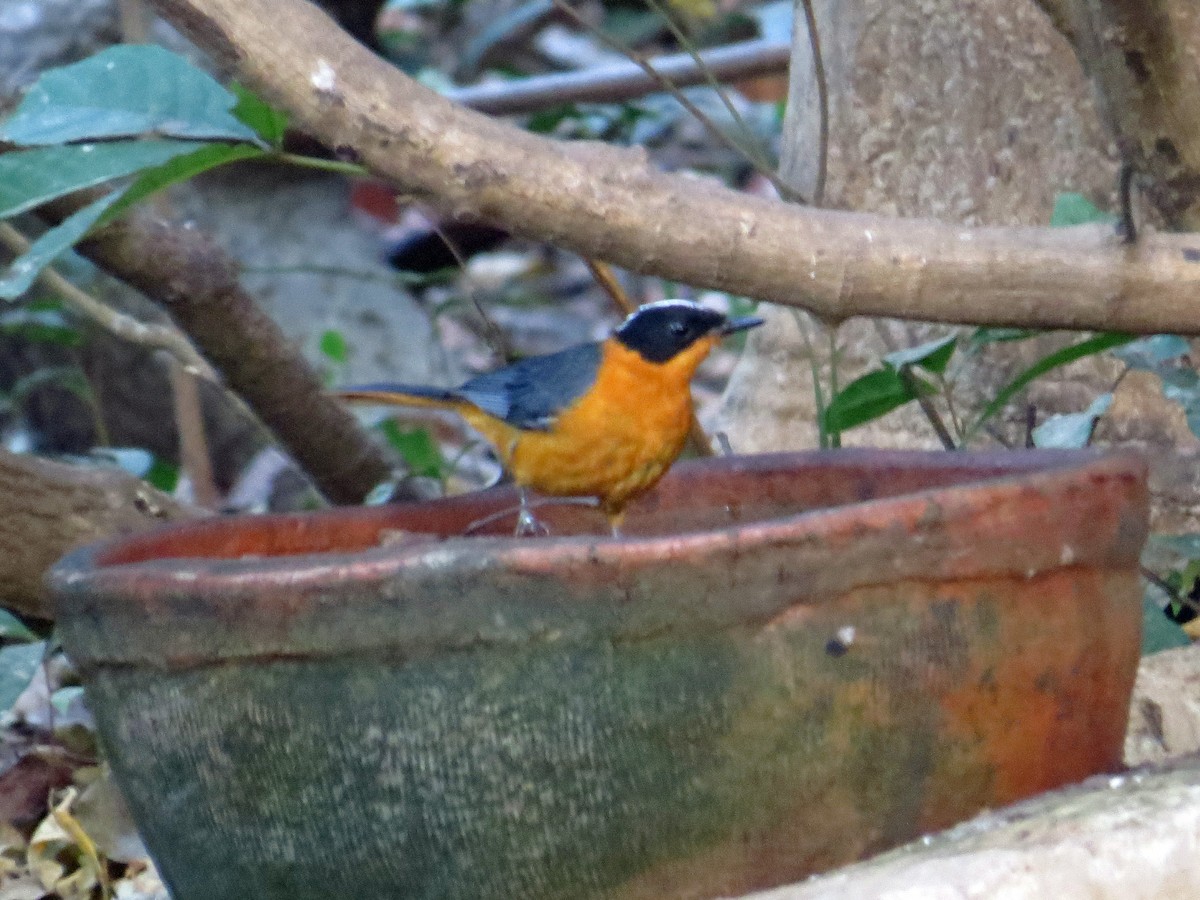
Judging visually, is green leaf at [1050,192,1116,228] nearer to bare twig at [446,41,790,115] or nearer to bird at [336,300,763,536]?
bird at [336,300,763,536]

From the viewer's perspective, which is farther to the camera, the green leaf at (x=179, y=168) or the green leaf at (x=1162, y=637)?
the green leaf at (x=1162, y=637)

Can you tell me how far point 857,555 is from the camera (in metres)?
1.69

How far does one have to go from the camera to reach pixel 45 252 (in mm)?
1908

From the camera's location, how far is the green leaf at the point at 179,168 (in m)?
2.10

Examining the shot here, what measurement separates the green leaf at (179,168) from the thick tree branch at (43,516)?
2.92 feet

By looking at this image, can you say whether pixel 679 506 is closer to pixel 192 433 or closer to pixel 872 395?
pixel 872 395

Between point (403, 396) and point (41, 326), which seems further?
point (41, 326)

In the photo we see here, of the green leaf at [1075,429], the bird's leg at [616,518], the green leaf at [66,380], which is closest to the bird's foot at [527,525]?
the bird's leg at [616,518]

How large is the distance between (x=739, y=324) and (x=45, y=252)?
115 cm

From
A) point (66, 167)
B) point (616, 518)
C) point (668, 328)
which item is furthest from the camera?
point (668, 328)

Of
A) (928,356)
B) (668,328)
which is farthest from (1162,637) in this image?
(668,328)

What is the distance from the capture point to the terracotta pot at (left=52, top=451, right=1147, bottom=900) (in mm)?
1640

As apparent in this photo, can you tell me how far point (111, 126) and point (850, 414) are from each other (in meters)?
1.19

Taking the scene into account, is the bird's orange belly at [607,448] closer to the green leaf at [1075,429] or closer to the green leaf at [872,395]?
→ the green leaf at [872,395]
